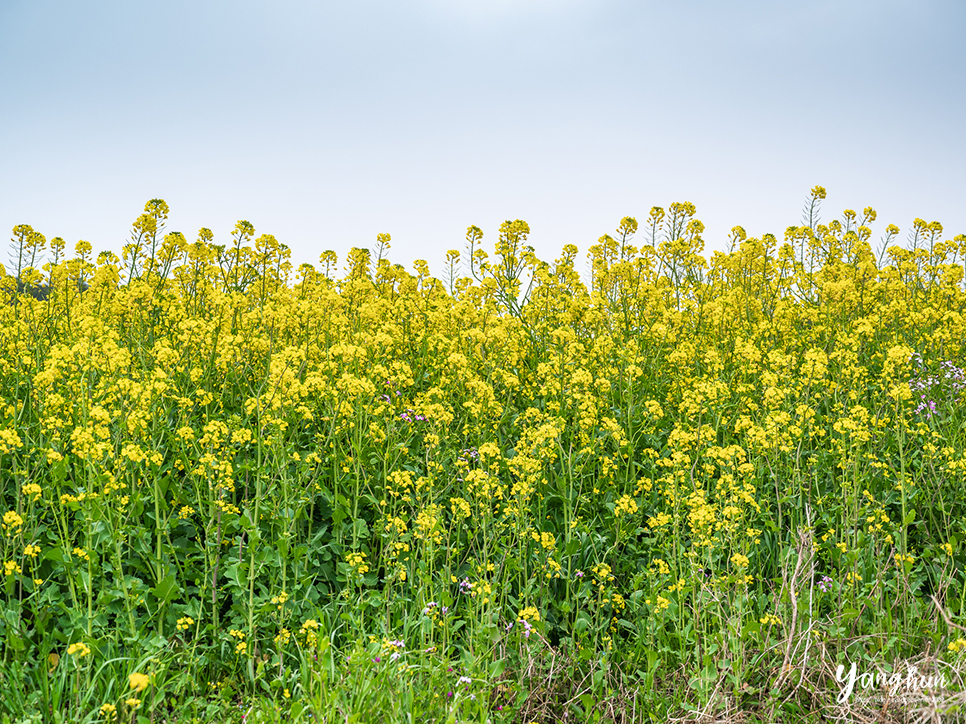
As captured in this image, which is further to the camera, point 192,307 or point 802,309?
point 802,309

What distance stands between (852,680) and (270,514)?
3.08 meters

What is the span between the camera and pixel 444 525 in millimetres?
4516

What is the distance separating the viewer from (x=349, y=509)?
4.27 metres

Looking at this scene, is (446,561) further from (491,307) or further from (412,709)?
(491,307)

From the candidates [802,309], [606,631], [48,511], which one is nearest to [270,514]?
[48,511]

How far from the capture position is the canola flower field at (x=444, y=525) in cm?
335

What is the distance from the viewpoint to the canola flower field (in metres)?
3.35
